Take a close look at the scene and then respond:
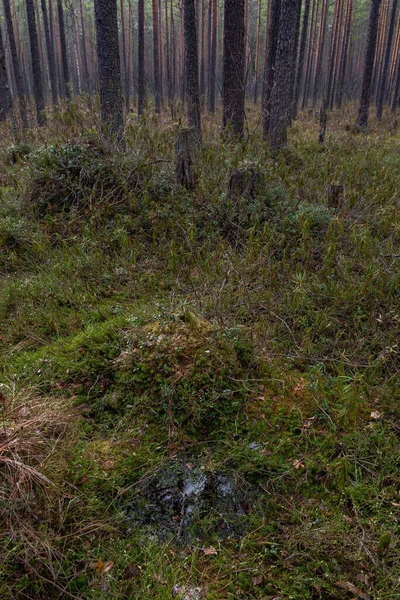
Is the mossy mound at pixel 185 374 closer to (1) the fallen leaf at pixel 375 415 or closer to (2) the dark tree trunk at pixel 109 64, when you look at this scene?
(1) the fallen leaf at pixel 375 415

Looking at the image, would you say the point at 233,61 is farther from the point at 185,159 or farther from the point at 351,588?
the point at 351,588

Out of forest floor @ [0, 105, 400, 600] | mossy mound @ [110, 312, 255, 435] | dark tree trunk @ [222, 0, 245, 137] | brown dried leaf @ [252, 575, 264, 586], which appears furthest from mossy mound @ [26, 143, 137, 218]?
brown dried leaf @ [252, 575, 264, 586]

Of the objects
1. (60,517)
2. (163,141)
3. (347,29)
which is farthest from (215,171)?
A: (347,29)

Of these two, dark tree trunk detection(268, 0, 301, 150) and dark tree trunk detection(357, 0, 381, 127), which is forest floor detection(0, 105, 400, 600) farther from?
dark tree trunk detection(357, 0, 381, 127)

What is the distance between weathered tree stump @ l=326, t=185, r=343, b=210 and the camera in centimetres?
581

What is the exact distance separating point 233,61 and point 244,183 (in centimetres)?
491

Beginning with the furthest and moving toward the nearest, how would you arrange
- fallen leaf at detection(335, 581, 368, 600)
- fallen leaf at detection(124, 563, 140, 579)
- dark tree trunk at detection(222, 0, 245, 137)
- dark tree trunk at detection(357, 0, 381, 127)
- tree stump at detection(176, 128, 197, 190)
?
dark tree trunk at detection(357, 0, 381, 127), dark tree trunk at detection(222, 0, 245, 137), tree stump at detection(176, 128, 197, 190), fallen leaf at detection(124, 563, 140, 579), fallen leaf at detection(335, 581, 368, 600)

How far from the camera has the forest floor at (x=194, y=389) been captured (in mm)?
2176

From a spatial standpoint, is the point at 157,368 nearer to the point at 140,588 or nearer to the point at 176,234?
the point at 140,588

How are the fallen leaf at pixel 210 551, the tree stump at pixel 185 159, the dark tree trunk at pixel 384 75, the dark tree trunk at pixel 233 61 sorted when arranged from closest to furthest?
the fallen leaf at pixel 210 551 → the tree stump at pixel 185 159 → the dark tree trunk at pixel 233 61 → the dark tree trunk at pixel 384 75

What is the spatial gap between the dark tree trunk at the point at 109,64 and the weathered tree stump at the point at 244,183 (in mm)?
2301

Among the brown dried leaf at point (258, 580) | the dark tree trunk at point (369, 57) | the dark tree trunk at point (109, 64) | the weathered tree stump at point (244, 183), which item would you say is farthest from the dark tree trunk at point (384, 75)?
the brown dried leaf at point (258, 580)

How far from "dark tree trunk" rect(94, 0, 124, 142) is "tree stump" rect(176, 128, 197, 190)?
4.64 ft

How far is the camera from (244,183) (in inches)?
229
